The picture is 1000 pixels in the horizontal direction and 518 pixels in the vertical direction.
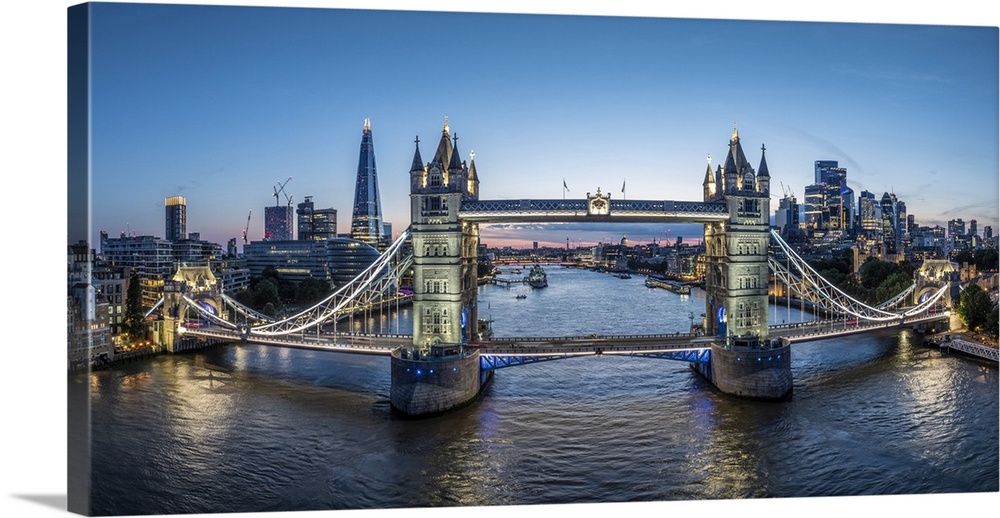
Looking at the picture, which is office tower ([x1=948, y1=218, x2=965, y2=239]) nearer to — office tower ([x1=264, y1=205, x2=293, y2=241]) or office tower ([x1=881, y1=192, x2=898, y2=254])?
office tower ([x1=881, y1=192, x2=898, y2=254])

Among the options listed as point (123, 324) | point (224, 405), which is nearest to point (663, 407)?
point (224, 405)

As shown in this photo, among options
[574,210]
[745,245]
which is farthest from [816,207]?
[574,210]

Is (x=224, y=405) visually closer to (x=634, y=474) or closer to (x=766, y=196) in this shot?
(x=634, y=474)

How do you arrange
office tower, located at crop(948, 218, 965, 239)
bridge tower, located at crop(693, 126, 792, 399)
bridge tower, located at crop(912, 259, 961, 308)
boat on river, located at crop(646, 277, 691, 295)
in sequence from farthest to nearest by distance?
1. boat on river, located at crop(646, 277, 691, 295)
2. office tower, located at crop(948, 218, 965, 239)
3. bridge tower, located at crop(912, 259, 961, 308)
4. bridge tower, located at crop(693, 126, 792, 399)

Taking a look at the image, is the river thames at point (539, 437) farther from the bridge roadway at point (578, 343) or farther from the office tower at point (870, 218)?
the office tower at point (870, 218)

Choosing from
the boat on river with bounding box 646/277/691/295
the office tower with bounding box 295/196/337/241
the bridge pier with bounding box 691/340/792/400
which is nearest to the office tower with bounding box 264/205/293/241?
the office tower with bounding box 295/196/337/241

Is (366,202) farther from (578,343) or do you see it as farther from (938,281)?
(578,343)
